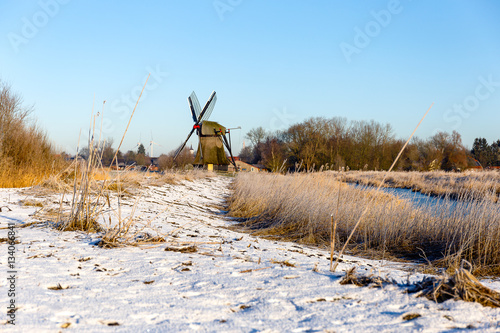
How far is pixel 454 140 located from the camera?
36.1 meters

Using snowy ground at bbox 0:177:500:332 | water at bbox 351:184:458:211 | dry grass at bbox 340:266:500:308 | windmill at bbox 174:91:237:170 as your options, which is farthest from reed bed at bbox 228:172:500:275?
windmill at bbox 174:91:237:170

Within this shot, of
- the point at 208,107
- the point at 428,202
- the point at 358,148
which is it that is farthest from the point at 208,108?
the point at 428,202

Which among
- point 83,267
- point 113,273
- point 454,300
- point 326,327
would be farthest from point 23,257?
point 454,300

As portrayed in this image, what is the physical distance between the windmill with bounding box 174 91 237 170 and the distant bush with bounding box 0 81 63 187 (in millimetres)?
19739

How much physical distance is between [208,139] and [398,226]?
27319mm

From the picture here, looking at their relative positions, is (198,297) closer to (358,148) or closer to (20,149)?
(20,149)

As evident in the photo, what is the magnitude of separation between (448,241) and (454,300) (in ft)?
10.5

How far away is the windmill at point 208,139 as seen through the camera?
31.2 metres

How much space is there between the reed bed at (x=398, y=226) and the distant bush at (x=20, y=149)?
5.75 meters

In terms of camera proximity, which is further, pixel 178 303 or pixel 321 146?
pixel 321 146

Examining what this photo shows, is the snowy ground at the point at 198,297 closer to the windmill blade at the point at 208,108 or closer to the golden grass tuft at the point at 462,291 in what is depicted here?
the golden grass tuft at the point at 462,291

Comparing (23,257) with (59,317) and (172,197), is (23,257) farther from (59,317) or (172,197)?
(172,197)

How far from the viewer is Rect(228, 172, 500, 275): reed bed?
417 centimetres

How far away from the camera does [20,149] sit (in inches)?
369
